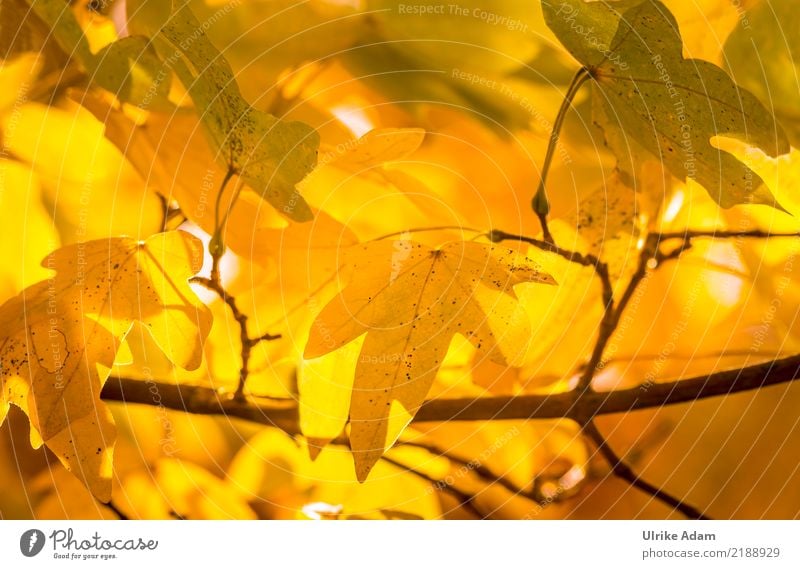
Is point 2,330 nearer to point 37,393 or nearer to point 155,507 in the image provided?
point 37,393

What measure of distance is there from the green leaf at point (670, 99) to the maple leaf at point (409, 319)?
0.17 metres

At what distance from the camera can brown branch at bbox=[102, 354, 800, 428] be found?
23.3 inches

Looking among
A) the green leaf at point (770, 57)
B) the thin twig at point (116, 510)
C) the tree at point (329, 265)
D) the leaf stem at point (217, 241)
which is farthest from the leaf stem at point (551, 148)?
the thin twig at point (116, 510)

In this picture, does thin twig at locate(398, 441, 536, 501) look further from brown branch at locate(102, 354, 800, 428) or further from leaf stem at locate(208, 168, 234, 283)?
leaf stem at locate(208, 168, 234, 283)

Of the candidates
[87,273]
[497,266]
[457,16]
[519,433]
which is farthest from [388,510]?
[457,16]

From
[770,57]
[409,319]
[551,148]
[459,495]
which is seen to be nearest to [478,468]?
[459,495]

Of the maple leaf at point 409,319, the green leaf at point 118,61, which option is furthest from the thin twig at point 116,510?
the green leaf at point 118,61

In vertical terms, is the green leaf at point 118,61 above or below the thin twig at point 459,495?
above

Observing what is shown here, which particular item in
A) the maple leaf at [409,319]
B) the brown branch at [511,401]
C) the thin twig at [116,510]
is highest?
the maple leaf at [409,319]

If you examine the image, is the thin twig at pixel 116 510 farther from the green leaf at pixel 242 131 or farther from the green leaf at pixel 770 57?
the green leaf at pixel 770 57

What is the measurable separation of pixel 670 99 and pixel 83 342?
0.57 metres

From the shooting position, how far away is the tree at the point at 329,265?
590 mm

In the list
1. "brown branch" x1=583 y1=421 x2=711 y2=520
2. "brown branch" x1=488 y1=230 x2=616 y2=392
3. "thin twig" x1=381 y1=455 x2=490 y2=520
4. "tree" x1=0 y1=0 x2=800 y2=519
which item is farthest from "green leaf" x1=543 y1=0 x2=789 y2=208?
"thin twig" x1=381 y1=455 x2=490 y2=520

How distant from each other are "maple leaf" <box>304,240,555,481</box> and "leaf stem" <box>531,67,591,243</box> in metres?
0.04
